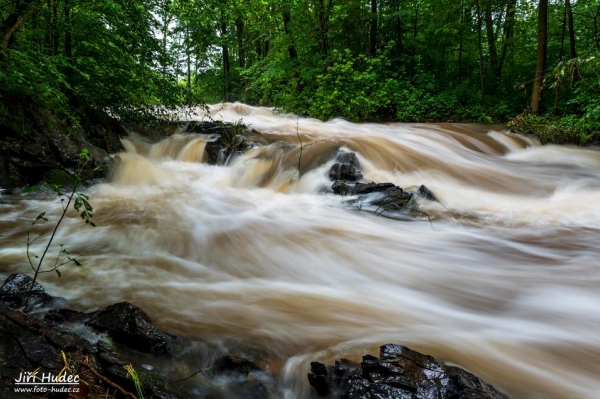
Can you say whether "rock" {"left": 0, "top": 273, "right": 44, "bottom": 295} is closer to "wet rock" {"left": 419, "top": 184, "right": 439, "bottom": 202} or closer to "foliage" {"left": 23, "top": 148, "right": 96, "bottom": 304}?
"foliage" {"left": 23, "top": 148, "right": 96, "bottom": 304}

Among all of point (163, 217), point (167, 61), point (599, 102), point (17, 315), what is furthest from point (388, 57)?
point (17, 315)

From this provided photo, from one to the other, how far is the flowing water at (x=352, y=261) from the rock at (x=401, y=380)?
274mm

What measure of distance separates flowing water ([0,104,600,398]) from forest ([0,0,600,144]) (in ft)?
5.57

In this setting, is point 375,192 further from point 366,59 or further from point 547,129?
point 366,59

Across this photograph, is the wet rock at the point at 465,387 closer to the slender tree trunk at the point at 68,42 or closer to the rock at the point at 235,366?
the rock at the point at 235,366

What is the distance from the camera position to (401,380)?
1820mm

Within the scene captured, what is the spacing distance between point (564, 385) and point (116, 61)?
297 inches

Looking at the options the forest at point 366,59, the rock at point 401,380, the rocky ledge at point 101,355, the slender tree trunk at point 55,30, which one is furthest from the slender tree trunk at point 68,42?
the rock at point 401,380

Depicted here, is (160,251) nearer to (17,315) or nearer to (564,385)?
(17,315)

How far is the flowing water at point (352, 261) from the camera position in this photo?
2514 millimetres

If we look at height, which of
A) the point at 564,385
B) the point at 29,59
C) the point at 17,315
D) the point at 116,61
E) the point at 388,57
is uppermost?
the point at 388,57

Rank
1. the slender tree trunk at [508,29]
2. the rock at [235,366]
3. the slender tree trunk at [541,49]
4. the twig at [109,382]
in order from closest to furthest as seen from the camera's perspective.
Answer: the twig at [109,382] < the rock at [235,366] < the slender tree trunk at [541,49] < the slender tree trunk at [508,29]

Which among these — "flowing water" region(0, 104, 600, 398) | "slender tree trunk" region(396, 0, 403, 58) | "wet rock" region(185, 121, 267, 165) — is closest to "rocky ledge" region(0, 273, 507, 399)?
"flowing water" region(0, 104, 600, 398)

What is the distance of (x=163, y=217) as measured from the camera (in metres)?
5.20
